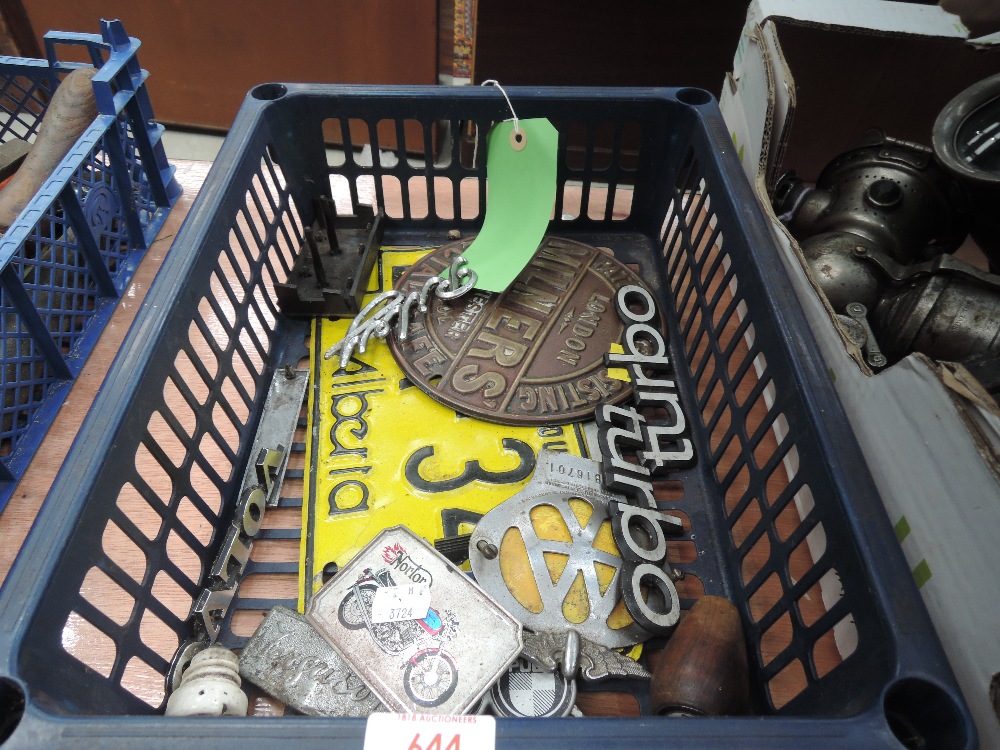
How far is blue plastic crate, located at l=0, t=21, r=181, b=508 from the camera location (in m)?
0.76

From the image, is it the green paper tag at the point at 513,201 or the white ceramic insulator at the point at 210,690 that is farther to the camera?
the green paper tag at the point at 513,201

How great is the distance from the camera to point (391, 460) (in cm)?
70

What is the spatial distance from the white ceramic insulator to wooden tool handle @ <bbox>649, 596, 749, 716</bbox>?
322 mm

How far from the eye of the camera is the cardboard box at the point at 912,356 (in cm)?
40

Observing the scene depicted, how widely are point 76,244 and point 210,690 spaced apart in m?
0.63

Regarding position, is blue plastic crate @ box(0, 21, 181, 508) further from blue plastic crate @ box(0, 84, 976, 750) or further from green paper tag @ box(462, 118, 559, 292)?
green paper tag @ box(462, 118, 559, 292)

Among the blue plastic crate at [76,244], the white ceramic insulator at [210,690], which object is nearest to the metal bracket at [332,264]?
the blue plastic crate at [76,244]

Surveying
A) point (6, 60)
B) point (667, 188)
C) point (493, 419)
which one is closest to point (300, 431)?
point (493, 419)

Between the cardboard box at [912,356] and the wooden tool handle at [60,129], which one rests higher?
the cardboard box at [912,356]

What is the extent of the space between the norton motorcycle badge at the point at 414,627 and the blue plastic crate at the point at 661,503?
0.31 ft

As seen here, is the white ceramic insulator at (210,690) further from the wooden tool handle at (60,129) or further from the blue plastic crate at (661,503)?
the wooden tool handle at (60,129)

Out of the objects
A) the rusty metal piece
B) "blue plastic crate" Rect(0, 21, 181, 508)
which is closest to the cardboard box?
the rusty metal piece

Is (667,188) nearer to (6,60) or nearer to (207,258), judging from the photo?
(207,258)

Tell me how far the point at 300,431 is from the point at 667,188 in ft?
1.83
